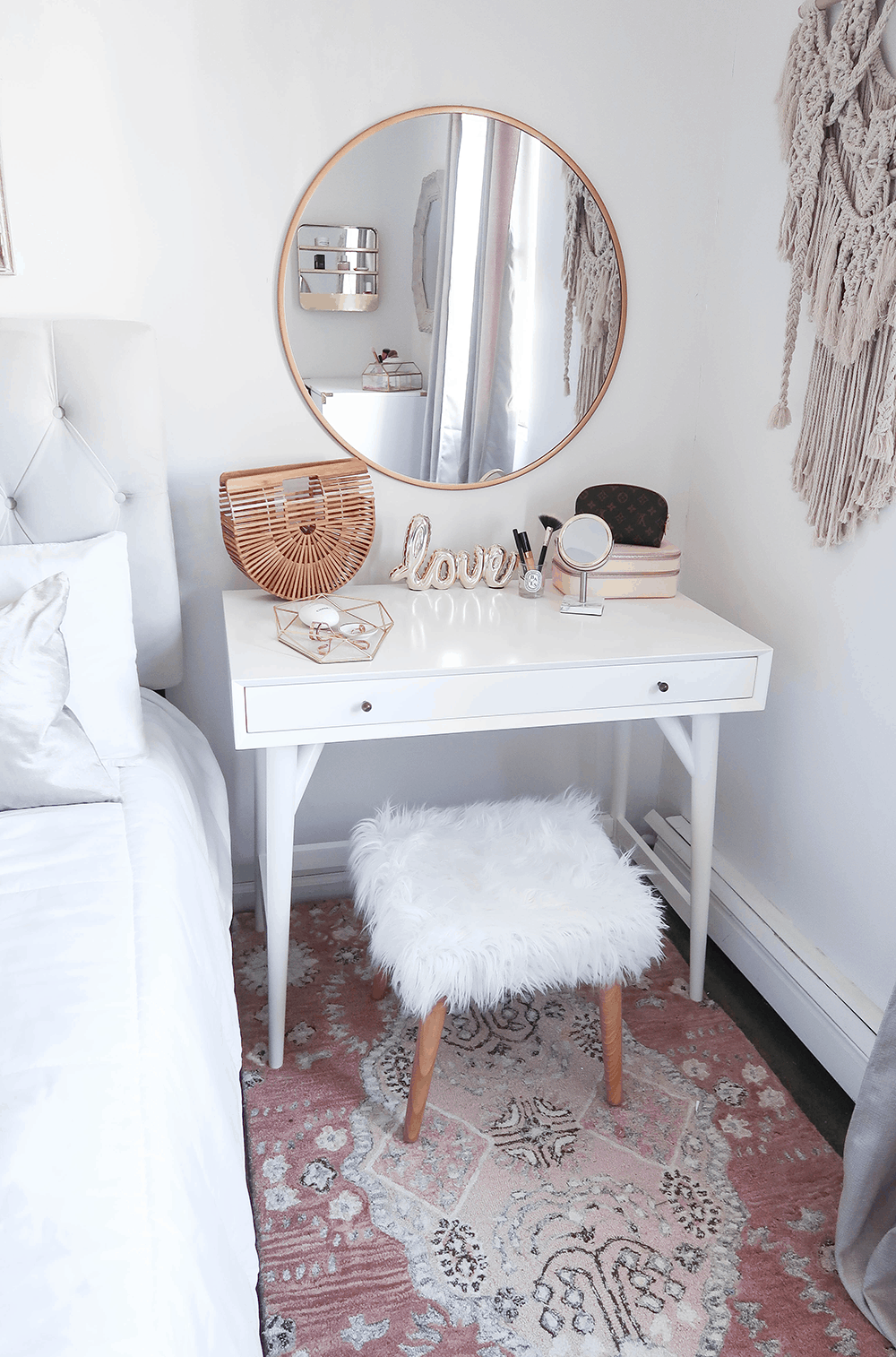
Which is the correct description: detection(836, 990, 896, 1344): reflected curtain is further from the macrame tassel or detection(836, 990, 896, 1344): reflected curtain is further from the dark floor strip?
the macrame tassel

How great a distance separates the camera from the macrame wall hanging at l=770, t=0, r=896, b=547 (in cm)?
151

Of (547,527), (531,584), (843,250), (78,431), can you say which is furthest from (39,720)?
(843,250)

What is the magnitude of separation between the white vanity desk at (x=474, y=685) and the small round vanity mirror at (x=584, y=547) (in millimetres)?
32

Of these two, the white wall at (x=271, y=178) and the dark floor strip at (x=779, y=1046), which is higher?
the white wall at (x=271, y=178)

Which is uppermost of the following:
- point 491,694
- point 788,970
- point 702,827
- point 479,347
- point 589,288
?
point 589,288

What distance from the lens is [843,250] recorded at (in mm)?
1594

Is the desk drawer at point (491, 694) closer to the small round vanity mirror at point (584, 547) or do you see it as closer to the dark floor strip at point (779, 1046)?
the small round vanity mirror at point (584, 547)

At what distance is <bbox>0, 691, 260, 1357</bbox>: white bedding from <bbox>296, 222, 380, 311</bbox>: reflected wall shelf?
1021mm

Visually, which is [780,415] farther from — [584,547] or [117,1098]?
[117,1098]

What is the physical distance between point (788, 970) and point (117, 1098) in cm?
139

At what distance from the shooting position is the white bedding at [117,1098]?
724 millimetres

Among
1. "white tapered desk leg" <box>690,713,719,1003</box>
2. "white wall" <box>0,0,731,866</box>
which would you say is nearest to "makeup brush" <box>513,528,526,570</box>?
"white wall" <box>0,0,731,866</box>

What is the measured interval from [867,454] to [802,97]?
2.13ft

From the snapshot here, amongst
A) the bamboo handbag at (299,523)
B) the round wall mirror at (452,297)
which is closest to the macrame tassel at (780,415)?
the round wall mirror at (452,297)
